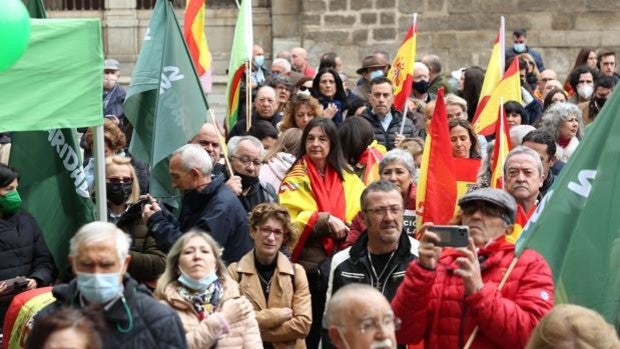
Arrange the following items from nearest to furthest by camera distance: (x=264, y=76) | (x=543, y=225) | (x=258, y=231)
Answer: (x=543, y=225) → (x=258, y=231) → (x=264, y=76)

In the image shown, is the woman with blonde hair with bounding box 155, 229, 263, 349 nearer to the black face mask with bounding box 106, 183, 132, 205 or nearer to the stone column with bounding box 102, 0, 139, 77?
the black face mask with bounding box 106, 183, 132, 205

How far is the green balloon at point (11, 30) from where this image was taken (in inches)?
323

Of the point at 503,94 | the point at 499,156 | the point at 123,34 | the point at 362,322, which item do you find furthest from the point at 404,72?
the point at 123,34

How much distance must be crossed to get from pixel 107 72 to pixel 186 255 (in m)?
8.72

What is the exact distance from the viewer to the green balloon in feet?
26.9

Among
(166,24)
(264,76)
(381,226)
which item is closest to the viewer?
(381,226)

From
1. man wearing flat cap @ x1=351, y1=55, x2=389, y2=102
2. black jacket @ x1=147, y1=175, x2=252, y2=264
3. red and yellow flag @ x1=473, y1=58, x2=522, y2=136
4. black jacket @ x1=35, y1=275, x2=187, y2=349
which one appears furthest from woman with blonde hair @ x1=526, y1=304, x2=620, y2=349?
man wearing flat cap @ x1=351, y1=55, x2=389, y2=102

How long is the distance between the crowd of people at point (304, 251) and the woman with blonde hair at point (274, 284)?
11mm

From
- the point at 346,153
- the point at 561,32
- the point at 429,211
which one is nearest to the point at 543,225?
the point at 429,211

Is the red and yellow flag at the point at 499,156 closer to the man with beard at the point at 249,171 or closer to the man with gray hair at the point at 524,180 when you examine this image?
the man with gray hair at the point at 524,180

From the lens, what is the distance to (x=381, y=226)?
8.98 meters

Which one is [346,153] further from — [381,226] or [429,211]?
[381,226]

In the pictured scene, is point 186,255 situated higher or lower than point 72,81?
lower

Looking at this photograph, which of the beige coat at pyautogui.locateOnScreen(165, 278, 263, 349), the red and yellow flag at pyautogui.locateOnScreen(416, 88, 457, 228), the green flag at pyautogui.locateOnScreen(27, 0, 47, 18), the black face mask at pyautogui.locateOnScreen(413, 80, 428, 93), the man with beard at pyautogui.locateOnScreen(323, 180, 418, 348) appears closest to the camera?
the beige coat at pyautogui.locateOnScreen(165, 278, 263, 349)
